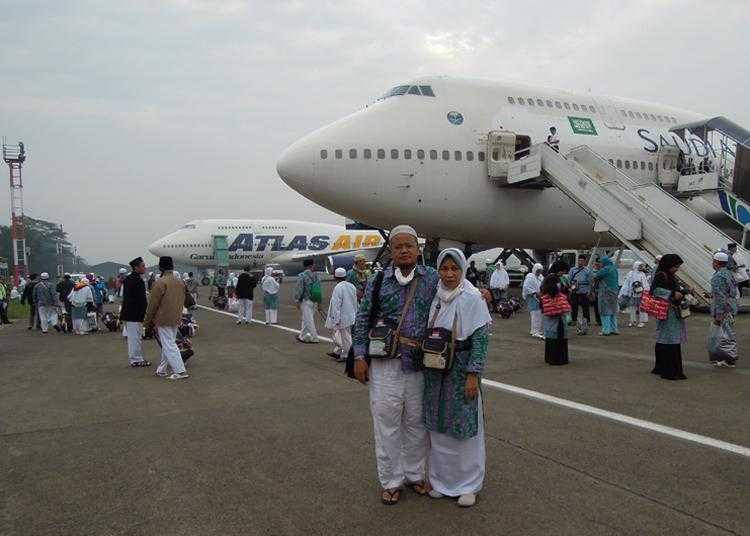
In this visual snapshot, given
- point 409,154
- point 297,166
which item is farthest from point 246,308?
point 409,154

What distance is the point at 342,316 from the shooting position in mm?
9180

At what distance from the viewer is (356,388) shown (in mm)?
7043

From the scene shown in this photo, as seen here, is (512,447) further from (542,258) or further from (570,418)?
(542,258)

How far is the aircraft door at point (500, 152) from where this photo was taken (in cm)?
1614

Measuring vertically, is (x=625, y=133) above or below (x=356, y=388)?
above

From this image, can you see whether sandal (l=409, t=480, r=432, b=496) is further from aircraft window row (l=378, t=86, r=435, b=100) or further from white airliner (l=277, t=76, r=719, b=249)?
aircraft window row (l=378, t=86, r=435, b=100)

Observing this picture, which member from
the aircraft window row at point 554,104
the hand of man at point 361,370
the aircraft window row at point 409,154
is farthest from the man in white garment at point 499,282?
the hand of man at point 361,370

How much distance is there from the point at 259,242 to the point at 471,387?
137ft

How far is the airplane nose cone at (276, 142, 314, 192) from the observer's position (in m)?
14.9

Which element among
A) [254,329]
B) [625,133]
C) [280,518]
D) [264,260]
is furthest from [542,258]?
[264,260]

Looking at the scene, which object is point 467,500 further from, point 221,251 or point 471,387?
point 221,251

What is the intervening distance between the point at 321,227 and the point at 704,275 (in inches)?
1551

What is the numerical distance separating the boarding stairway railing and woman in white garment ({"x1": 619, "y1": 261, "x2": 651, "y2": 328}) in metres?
0.81

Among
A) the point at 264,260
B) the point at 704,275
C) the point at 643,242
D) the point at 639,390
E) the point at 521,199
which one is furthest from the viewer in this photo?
the point at 264,260
